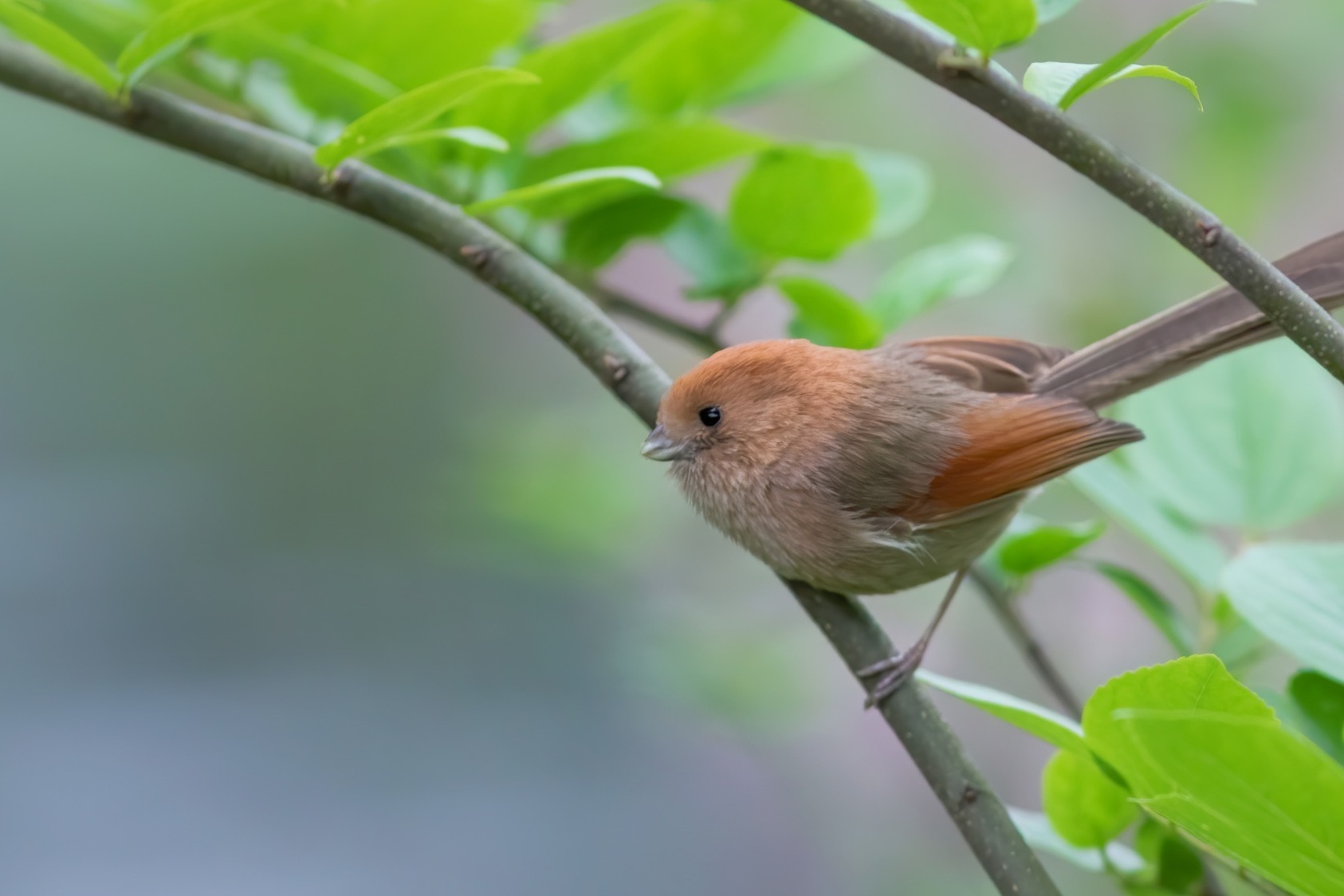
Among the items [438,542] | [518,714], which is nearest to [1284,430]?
[438,542]

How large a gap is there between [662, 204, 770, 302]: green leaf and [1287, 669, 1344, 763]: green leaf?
0.71 metres

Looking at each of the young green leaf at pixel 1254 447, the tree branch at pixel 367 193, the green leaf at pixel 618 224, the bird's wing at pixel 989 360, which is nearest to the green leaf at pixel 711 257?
the green leaf at pixel 618 224

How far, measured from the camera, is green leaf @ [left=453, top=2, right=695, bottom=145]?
1.25 metres

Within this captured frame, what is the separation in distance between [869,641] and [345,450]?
12.8 feet

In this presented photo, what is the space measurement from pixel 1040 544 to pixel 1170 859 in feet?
1.07

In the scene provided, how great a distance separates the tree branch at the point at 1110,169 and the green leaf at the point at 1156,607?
1.51 ft

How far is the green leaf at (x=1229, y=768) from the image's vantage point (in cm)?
60

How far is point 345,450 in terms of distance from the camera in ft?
16.0

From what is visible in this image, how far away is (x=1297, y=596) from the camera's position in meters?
0.98

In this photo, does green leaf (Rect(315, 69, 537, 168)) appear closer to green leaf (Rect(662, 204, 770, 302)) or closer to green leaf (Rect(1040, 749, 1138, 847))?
green leaf (Rect(662, 204, 770, 302))

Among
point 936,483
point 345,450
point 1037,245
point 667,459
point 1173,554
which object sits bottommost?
point 1173,554

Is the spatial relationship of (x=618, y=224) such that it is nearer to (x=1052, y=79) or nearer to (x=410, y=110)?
(x=410, y=110)

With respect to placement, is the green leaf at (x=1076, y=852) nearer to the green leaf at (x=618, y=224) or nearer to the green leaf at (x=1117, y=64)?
the green leaf at (x=1117, y=64)

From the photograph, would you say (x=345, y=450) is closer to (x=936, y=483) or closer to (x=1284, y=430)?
(x=936, y=483)
